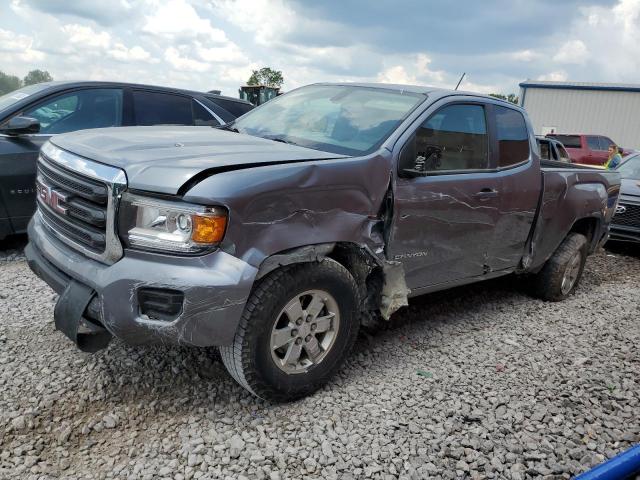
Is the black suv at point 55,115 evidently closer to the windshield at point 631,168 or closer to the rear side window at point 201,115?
the rear side window at point 201,115

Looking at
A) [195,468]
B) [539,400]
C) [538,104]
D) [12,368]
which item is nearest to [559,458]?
[539,400]

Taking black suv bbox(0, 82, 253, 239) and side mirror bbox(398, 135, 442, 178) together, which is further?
black suv bbox(0, 82, 253, 239)

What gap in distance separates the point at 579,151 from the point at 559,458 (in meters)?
19.3

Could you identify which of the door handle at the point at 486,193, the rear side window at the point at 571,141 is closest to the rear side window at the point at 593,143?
the rear side window at the point at 571,141

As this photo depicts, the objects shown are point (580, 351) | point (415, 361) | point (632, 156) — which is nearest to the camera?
point (415, 361)

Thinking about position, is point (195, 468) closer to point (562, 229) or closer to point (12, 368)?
point (12, 368)

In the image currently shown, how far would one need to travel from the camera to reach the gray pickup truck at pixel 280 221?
257 centimetres

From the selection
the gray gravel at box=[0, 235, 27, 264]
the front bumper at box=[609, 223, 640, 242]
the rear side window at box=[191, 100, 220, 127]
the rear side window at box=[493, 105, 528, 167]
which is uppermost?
the rear side window at box=[493, 105, 528, 167]

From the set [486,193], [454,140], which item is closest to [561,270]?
[486,193]

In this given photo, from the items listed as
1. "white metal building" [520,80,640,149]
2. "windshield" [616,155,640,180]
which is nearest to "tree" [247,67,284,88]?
"white metal building" [520,80,640,149]

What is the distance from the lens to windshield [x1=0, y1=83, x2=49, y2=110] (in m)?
5.22

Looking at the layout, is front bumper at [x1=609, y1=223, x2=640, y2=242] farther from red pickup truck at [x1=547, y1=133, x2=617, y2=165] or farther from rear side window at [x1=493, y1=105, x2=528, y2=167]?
red pickup truck at [x1=547, y1=133, x2=617, y2=165]

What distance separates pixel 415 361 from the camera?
148 inches

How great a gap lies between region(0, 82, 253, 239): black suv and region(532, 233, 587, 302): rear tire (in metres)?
Result: 3.89
